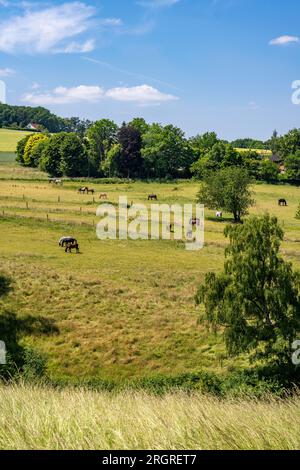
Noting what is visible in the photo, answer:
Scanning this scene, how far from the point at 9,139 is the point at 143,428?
16572 cm

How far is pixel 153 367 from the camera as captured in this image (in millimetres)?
21875

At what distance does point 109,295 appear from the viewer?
2975 centimetres

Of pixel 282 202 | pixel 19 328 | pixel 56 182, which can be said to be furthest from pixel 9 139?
pixel 19 328

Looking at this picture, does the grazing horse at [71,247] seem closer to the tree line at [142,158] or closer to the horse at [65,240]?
the horse at [65,240]

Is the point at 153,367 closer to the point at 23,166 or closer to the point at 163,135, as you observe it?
the point at 163,135

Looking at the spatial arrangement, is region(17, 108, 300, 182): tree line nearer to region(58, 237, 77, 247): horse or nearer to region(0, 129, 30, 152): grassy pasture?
region(0, 129, 30, 152): grassy pasture

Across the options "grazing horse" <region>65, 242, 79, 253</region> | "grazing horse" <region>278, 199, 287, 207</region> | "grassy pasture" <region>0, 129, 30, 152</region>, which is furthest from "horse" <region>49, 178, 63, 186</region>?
"grassy pasture" <region>0, 129, 30, 152</region>

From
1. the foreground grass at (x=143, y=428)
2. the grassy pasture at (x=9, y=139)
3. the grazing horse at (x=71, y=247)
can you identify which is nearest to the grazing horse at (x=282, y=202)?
the grazing horse at (x=71, y=247)

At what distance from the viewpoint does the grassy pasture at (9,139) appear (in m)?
146

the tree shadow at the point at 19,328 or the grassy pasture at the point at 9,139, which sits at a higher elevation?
the grassy pasture at the point at 9,139

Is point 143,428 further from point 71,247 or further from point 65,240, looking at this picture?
point 65,240

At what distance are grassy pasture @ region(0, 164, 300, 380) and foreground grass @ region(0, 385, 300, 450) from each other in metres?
14.2

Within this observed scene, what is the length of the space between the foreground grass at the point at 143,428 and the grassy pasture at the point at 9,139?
145597 mm
